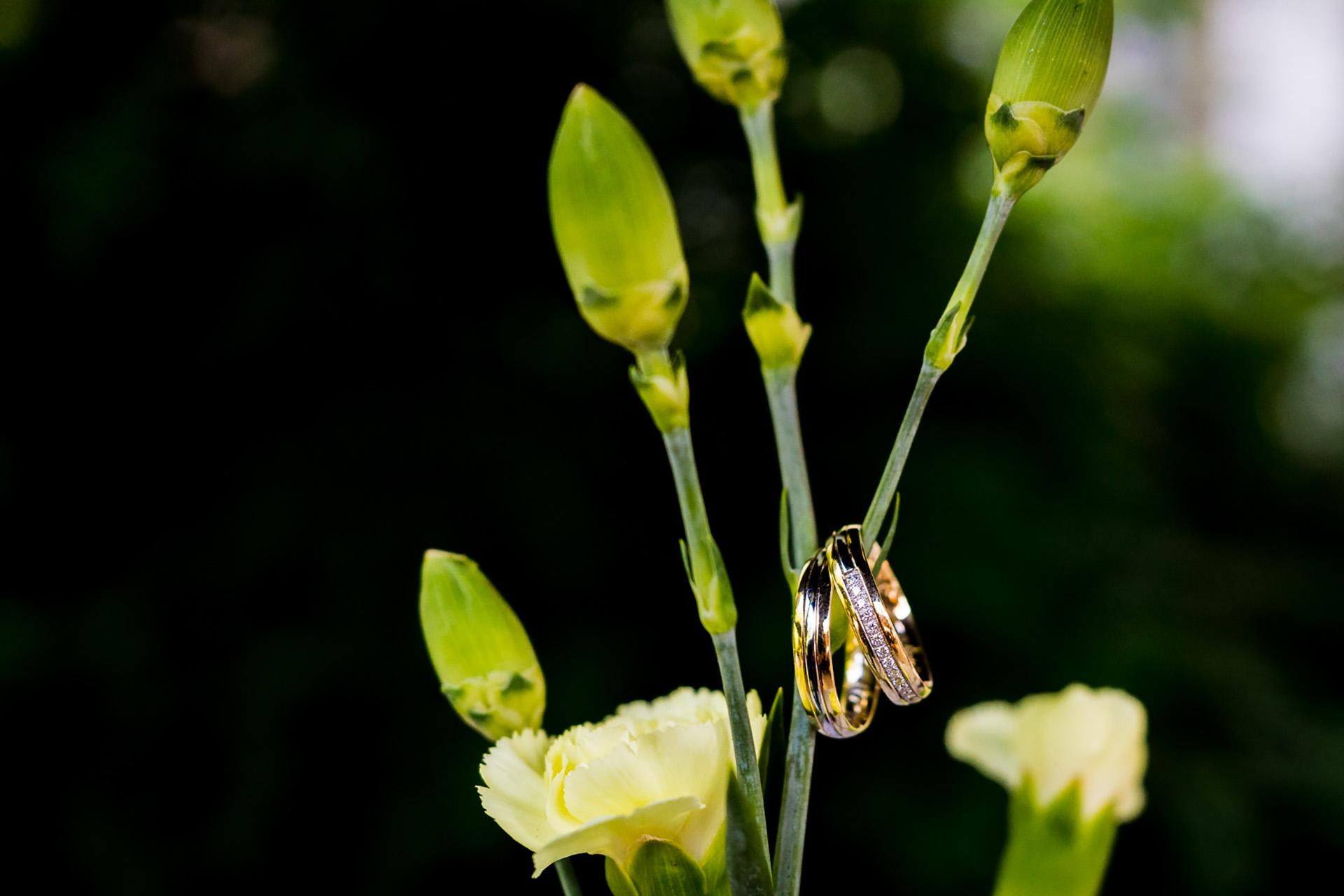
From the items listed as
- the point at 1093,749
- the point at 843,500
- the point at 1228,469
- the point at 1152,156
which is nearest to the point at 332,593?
the point at 843,500

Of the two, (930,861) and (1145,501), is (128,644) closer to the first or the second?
(930,861)

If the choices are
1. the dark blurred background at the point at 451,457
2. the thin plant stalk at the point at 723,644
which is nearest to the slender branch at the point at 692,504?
the thin plant stalk at the point at 723,644

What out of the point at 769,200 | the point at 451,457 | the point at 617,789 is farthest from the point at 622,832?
the point at 451,457

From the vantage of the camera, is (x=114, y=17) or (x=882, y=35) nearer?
(x=114, y=17)

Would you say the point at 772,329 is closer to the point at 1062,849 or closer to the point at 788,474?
the point at 788,474

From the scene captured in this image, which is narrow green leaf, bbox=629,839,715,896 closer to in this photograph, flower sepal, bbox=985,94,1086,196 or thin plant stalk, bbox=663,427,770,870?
thin plant stalk, bbox=663,427,770,870

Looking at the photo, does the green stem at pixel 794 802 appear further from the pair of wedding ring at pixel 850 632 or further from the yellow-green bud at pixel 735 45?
the yellow-green bud at pixel 735 45

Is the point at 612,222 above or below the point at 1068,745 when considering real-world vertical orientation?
above
